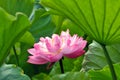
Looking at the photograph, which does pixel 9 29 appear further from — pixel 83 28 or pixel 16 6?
pixel 16 6

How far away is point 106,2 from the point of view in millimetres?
772

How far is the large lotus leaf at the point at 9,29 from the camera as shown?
0.86m

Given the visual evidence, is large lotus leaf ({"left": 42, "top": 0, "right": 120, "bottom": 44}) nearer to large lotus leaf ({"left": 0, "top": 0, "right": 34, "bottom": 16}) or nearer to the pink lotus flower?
the pink lotus flower

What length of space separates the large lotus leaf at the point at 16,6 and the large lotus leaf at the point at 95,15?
0.59 meters

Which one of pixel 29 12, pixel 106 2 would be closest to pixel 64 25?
pixel 29 12

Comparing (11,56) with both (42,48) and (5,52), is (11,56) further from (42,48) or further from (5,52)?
(5,52)

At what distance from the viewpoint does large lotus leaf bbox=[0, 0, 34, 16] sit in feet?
4.59

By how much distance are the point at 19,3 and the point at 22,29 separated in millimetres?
557

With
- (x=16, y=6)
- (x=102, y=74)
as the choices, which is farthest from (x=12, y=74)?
(x=16, y=6)

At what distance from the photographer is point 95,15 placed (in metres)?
0.80

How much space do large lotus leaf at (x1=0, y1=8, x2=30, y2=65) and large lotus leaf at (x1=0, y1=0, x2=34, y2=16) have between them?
19.4 inches

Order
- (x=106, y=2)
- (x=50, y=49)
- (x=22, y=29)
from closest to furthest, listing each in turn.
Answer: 1. (x=106, y=2)
2. (x=22, y=29)
3. (x=50, y=49)

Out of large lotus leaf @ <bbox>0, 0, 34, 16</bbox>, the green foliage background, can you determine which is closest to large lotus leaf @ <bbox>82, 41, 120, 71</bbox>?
the green foliage background

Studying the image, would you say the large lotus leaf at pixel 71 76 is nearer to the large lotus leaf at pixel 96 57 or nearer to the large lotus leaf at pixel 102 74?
the large lotus leaf at pixel 102 74
